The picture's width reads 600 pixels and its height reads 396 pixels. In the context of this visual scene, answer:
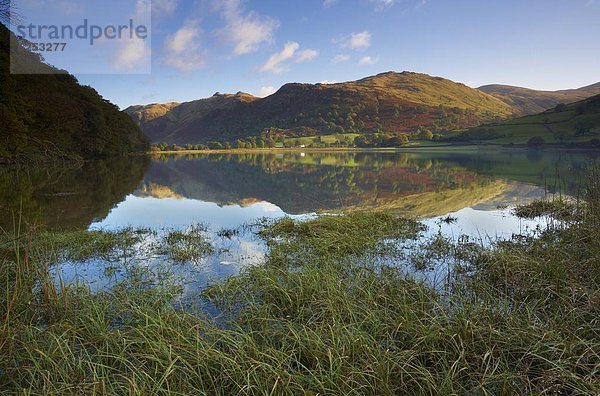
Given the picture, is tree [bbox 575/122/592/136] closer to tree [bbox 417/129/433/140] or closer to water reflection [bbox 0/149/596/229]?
tree [bbox 417/129/433/140]

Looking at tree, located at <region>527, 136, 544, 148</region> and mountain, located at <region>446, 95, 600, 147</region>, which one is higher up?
mountain, located at <region>446, 95, 600, 147</region>

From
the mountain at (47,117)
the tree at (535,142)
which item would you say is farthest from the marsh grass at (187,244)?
the tree at (535,142)

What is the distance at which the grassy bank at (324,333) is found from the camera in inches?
140

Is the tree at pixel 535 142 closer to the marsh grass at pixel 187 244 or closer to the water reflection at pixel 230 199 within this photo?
the water reflection at pixel 230 199

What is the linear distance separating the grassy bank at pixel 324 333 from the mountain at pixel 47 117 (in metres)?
11.8

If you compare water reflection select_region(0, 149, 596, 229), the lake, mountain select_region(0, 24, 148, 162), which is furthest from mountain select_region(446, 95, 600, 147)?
mountain select_region(0, 24, 148, 162)

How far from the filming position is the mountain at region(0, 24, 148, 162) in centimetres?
3362

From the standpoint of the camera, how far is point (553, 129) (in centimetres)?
9469

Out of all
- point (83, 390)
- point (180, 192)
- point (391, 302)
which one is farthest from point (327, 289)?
point (180, 192)

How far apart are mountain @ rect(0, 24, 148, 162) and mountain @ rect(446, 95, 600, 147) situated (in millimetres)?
95223

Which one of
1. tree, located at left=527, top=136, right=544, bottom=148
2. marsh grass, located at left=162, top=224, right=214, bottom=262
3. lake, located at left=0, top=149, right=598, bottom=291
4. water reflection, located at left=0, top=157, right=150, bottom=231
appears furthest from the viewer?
tree, located at left=527, top=136, right=544, bottom=148

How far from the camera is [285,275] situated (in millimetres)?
7000

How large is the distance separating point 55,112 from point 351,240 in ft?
168

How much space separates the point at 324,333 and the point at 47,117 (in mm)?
52262
